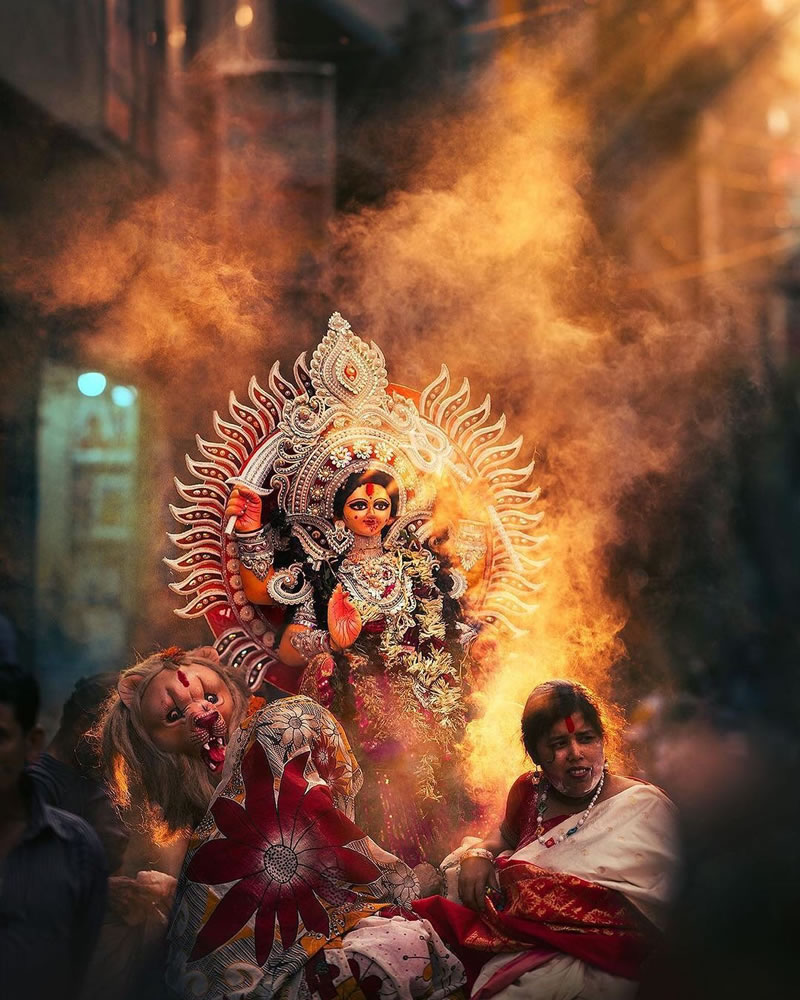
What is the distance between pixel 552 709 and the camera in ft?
10.5

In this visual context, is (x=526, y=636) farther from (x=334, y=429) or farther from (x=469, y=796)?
(x=334, y=429)

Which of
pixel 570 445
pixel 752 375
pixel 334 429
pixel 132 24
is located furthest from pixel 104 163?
pixel 752 375

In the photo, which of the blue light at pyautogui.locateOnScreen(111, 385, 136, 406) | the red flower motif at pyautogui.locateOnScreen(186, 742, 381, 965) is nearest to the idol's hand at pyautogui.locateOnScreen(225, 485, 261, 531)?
the blue light at pyautogui.locateOnScreen(111, 385, 136, 406)

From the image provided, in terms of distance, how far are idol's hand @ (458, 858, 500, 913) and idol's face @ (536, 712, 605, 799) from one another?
1.15ft

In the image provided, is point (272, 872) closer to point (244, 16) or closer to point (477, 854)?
point (477, 854)

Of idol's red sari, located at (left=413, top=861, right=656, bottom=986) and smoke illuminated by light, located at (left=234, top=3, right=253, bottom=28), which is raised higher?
smoke illuminated by light, located at (left=234, top=3, right=253, bottom=28)

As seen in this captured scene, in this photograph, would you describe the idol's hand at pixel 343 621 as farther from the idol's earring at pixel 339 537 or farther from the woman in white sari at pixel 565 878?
the woman in white sari at pixel 565 878

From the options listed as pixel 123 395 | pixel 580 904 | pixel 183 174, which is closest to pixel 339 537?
pixel 123 395

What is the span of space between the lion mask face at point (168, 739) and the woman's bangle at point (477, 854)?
873 millimetres

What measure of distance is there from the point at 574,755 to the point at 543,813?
0.25 m

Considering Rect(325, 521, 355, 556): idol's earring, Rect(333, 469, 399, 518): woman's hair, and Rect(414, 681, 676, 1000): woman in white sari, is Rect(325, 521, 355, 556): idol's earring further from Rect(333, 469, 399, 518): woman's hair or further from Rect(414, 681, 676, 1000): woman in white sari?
Rect(414, 681, 676, 1000): woman in white sari

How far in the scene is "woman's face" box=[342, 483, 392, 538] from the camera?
3.57 meters

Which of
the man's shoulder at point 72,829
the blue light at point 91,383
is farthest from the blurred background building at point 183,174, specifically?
the man's shoulder at point 72,829

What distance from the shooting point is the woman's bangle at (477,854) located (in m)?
3.22
